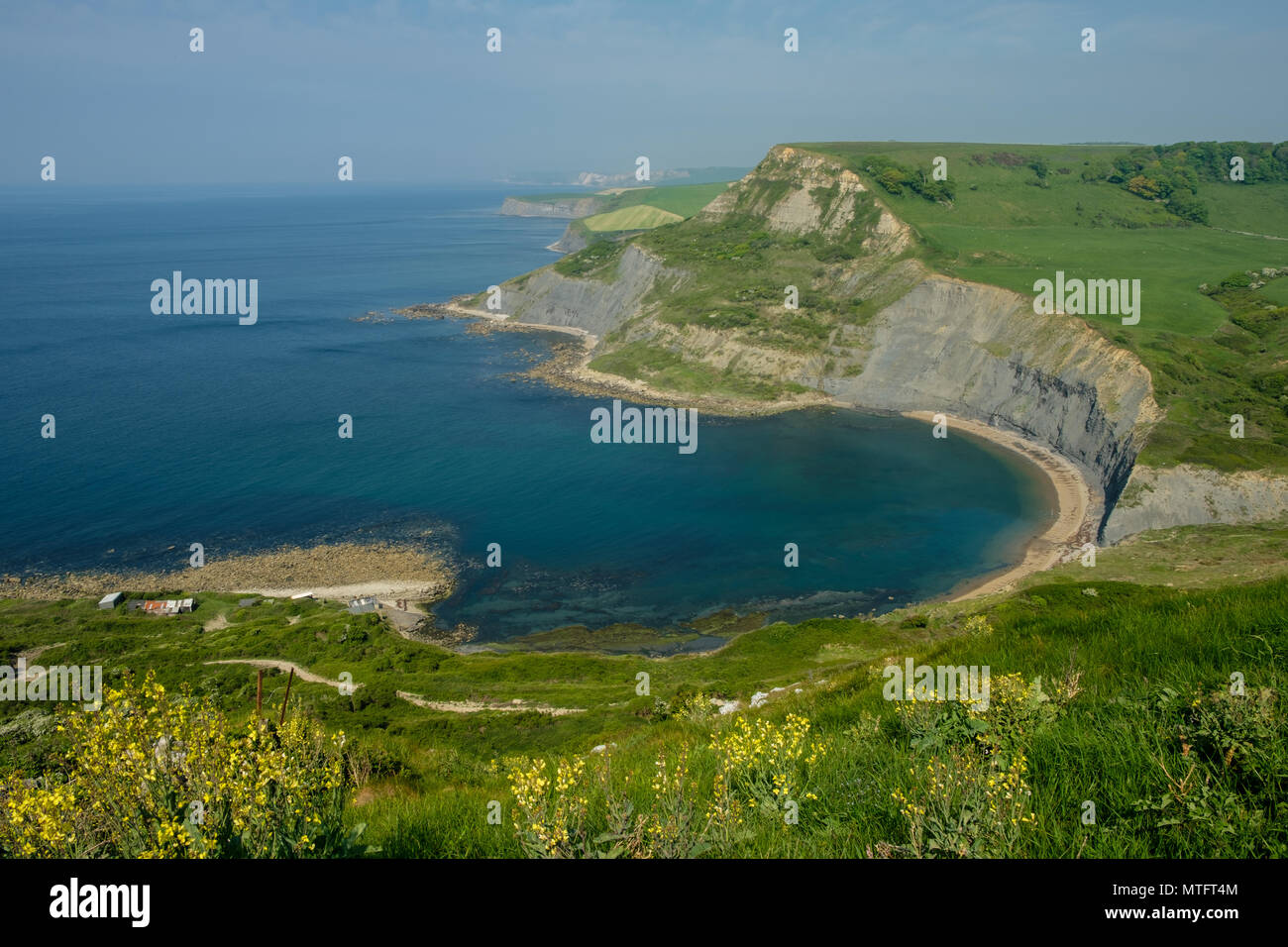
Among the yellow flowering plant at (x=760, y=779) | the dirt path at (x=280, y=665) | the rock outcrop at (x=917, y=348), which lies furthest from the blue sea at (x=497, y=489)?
the yellow flowering plant at (x=760, y=779)

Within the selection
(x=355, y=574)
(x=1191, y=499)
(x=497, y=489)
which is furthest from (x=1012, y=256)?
(x=355, y=574)

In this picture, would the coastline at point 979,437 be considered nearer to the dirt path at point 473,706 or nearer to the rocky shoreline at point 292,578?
the dirt path at point 473,706

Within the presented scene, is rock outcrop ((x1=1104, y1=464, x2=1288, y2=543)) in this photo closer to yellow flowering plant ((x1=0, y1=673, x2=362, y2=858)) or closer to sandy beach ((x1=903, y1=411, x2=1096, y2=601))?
sandy beach ((x1=903, y1=411, x2=1096, y2=601))

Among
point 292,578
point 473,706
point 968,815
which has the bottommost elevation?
point 473,706

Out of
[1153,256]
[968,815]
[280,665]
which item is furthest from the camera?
[1153,256]

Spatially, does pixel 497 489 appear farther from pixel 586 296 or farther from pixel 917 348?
pixel 586 296

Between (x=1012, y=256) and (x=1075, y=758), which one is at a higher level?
(x=1012, y=256)

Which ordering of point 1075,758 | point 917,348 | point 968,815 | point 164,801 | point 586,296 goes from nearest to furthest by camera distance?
point 968,815 < point 164,801 < point 1075,758 < point 917,348 < point 586,296

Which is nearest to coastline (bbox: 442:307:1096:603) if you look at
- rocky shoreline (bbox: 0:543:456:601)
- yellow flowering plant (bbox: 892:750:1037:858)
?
rocky shoreline (bbox: 0:543:456:601)

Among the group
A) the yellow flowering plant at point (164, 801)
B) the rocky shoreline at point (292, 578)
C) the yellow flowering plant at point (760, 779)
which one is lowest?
the rocky shoreline at point (292, 578)

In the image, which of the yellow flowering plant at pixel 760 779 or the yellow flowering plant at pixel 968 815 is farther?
the yellow flowering plant at pixel 760 779
